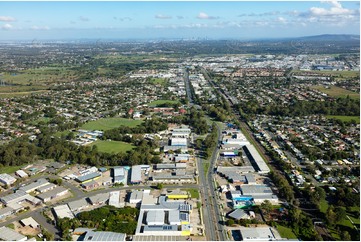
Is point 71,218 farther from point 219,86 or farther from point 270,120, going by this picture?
point 219,86

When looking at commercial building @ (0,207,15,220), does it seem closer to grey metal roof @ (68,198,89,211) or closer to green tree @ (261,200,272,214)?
grey metal roof @ (68,198,89,211)

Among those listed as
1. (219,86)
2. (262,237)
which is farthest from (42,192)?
(219,86)

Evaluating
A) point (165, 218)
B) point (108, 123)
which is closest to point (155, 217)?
point (165, 218)

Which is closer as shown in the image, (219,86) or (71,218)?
(71,218)

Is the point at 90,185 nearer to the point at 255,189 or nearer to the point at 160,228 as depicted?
the point at 160,228

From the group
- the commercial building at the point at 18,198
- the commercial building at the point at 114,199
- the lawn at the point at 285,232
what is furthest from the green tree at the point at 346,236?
the commercial building at the point at 18,198

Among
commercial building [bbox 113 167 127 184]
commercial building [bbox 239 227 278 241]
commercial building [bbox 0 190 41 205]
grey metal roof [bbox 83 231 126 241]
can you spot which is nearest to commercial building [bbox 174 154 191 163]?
commercial building [bbox 113 167 127 184]
